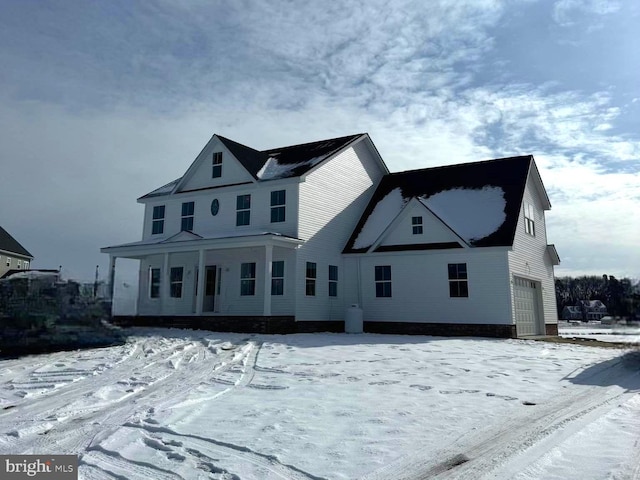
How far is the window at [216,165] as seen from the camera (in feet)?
77.5

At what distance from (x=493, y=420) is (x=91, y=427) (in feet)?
16.5

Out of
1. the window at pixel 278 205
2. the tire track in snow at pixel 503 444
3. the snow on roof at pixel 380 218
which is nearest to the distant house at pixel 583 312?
the snow on roof at pixel 380 218

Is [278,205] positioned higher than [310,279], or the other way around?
[278,205]

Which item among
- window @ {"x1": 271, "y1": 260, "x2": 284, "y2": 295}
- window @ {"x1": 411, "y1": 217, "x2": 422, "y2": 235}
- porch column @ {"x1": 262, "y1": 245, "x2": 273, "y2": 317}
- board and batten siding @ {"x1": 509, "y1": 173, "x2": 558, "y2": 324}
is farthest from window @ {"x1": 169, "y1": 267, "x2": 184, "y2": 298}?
board and batten siding @ {"x1": 509, "y1": 173, "x2": 558, "y2": 324}

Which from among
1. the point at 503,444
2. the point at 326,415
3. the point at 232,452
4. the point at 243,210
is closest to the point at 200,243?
the point at 243,210

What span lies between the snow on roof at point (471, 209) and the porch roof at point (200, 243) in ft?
21.0

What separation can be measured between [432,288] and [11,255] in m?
49.2

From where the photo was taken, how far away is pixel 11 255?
5281 cm

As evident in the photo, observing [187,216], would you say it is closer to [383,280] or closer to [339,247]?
[339,247]

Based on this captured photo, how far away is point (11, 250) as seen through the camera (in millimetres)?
52750

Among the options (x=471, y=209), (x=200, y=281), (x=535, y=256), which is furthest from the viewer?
(x=535, y=256)

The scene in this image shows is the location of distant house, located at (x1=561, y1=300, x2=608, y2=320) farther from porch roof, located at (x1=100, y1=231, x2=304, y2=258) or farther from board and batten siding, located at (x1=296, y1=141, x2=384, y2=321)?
porch roof, located at (x1=100, y1=231, x2=304, y2=258)

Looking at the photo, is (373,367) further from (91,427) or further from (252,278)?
(252,278)

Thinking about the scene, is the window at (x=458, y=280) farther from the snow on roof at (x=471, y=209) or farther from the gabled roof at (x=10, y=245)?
the gabled roof at (x=10, y=245)
